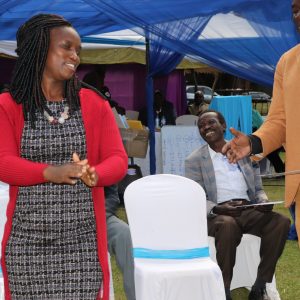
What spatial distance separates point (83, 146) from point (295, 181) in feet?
2.71

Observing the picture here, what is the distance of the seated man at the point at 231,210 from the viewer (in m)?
4.77

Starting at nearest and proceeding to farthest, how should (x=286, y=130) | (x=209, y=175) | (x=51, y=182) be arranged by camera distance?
(x=51, y=182)
(x=286, y=130)
(x=209, y=175)

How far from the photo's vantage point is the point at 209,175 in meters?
5.02

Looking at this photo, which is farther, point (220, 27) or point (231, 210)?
point (220, 27)

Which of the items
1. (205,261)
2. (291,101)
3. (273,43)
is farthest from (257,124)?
(291,101)

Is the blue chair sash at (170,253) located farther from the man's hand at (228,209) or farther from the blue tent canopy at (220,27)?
the blue tent canopy at (220,27)

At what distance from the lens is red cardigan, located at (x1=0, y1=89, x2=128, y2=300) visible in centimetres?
246

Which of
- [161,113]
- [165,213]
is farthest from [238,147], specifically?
[161,113]

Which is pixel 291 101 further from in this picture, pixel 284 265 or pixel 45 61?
pixel 284 265

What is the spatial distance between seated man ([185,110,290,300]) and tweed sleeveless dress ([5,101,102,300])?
229 centimetres

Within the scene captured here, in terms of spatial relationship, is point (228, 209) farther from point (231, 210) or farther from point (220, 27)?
point (220, 27)

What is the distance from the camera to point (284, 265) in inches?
236

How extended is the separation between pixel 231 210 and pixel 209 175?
31cm

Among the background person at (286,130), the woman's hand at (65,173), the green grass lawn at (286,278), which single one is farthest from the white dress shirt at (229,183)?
the woman's hand at (65,173)
